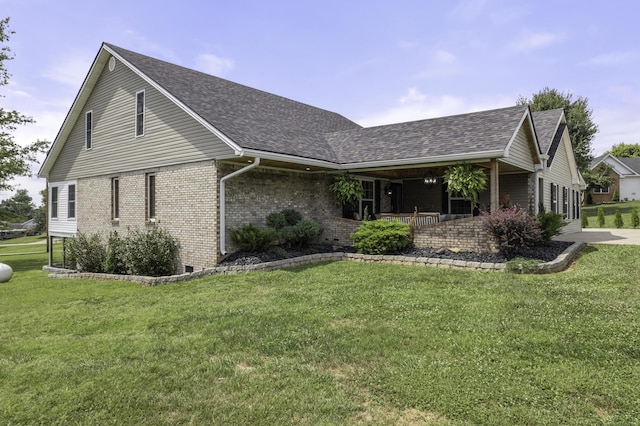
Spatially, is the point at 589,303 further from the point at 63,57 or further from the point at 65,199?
the point at 65,199

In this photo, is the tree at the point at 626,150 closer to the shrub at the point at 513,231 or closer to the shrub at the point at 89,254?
the shrub at the point at 513,231

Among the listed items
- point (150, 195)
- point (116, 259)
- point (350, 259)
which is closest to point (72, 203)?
point (150, 195)

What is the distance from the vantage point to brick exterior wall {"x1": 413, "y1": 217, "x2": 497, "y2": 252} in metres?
11.0

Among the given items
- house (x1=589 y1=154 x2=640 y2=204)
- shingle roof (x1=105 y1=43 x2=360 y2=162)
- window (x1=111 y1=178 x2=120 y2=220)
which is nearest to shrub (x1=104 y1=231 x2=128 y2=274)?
window (x1=111 y1=178 x2=120 y2=220)

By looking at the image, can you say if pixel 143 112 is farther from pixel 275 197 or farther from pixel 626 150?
pixel 626 150

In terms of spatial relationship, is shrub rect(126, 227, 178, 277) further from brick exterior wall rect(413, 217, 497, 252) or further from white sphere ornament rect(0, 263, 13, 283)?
brick exterior wall rect(413, 217, 497, 252)

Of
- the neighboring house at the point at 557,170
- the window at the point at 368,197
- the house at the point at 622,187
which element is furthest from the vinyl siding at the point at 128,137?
the house at the point at 622,187

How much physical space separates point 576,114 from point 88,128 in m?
35.6

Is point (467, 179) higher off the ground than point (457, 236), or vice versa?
point (467, 179)

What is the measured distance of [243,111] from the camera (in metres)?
13.8

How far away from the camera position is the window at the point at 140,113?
14.0 metres

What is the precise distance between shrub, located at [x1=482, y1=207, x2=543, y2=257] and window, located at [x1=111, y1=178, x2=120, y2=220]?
13706 mm

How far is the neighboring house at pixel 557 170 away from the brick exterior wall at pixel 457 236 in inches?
247

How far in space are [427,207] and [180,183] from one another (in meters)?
10.9
